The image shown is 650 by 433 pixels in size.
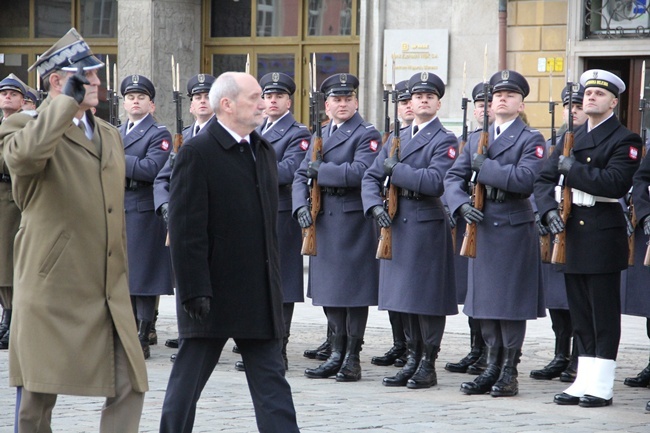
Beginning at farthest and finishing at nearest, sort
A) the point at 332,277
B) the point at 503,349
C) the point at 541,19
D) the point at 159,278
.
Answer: the point at 541,19
the point at 159,278
the point at 332,277
the point at 503,349

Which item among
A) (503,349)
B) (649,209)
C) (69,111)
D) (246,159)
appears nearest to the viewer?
(69,111)

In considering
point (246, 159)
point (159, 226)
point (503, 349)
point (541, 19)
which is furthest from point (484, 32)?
point (246, 159)

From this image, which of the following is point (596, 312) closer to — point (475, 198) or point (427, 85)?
point (475, 198)

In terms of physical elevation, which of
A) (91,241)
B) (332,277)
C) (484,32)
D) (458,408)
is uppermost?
(484,32)

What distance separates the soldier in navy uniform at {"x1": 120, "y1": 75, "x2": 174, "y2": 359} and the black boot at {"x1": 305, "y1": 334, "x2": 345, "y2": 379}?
1.65 m

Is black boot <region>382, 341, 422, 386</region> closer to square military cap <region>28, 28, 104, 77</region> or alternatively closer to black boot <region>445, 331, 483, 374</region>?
black boot <region>445, 331, 483, 374</region>

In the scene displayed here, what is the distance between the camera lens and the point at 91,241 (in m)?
5.36

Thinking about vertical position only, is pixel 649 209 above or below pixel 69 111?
below

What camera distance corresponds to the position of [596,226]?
8.15 meters

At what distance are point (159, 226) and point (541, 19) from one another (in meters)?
7.85

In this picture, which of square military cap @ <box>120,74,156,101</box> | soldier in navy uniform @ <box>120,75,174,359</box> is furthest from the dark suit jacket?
square military cap @ <box>120,74,156,101</box>

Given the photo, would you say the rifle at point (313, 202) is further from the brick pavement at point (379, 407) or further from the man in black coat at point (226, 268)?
the man in black coat at point (226, 268)

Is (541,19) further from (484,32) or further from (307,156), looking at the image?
(307,156)

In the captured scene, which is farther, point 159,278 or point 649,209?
point 159,278
